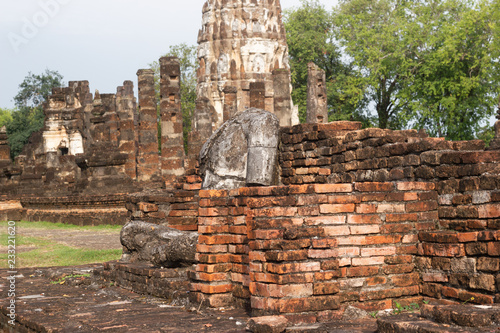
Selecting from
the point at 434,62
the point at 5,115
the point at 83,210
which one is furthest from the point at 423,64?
the point at 5,115

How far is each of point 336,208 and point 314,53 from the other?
35.7m

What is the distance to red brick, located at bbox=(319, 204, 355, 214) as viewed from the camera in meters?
4.76

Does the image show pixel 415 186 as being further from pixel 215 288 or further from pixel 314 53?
pixel 314 53

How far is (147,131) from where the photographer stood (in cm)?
2158

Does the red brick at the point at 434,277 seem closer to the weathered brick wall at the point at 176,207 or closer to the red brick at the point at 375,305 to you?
the red brick at the point at 375,305

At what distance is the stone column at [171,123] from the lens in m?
20.1

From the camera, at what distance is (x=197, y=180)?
7793 millimetres

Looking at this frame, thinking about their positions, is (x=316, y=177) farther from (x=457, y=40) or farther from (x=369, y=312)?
(x=457, y=40)

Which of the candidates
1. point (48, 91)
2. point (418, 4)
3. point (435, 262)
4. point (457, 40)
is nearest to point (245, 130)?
Answer: point (435, 262)

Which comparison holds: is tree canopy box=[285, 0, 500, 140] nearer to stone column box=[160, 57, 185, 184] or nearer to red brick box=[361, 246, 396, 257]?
stone column box=[160, 57, 185, 184]

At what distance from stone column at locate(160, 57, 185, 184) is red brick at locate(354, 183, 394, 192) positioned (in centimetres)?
1540

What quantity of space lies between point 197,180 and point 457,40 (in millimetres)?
24169

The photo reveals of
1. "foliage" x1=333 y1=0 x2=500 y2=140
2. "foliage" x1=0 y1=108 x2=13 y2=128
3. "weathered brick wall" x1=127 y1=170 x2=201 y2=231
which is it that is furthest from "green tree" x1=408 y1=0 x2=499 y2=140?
"foliage" x1=0 y1=108 x2=13 y2=128

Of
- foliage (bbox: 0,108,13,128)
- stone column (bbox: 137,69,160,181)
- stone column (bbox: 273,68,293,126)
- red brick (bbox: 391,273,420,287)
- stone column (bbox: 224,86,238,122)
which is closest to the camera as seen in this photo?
red brick (bbox: 391,273,420,287)
